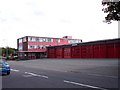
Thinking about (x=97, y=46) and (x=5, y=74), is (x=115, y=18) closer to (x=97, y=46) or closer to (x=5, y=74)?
(x=5, y=74)

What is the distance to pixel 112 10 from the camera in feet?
65.5

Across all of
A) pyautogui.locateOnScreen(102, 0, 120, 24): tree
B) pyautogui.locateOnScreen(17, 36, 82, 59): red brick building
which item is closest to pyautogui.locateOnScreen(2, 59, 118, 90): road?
pyautogui.locateOnScreen(102, 0, 120, 24): tree

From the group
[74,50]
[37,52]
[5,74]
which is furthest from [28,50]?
[5,74]

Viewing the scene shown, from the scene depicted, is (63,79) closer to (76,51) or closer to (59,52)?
(76,51)

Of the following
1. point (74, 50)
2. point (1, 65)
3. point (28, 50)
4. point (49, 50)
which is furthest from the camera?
point (28, 50)

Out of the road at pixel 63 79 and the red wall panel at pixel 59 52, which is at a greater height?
the red wall panel at pixel 59 52

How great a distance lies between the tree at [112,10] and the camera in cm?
1931

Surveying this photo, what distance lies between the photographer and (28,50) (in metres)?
83.7

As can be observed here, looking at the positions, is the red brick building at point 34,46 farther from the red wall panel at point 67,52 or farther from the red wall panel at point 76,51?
the red wall panel at point 76,51

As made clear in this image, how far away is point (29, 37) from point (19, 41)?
39.6 feet

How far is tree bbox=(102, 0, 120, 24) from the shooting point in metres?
19.3

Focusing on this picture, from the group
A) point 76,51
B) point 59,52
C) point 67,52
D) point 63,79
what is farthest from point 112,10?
point 59,52

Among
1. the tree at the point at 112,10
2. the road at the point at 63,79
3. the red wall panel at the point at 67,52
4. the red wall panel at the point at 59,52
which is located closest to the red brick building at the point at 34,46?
the red wall panel at the point at 59,52

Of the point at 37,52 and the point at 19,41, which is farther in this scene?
the point at 19,41
